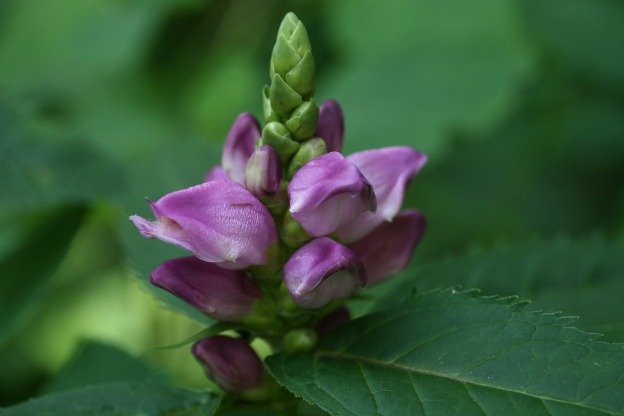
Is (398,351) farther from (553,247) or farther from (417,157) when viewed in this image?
(553,247)

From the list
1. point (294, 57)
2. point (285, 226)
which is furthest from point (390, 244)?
point (294, 57)

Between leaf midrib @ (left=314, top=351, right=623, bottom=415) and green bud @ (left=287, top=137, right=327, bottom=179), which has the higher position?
green bud @ (left=287, top=137, right=327, bottom=179)

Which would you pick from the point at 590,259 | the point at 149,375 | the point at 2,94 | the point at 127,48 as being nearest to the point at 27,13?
the point at 127,48

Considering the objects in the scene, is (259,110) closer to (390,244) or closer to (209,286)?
(390,244)

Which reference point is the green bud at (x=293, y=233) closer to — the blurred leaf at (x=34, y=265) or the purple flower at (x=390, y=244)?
the purple flower at (x=390, y=244)

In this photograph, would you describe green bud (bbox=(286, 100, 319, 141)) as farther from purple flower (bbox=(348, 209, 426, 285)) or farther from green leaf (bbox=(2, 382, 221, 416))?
green leaf (bbox=(2, 382, 221, 416))

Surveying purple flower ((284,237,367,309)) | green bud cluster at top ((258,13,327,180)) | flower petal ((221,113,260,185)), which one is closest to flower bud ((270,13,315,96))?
green bud cluster at top ((258,13,327,180))
